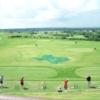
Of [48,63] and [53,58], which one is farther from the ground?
[53,58]

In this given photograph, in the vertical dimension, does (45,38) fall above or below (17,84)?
above

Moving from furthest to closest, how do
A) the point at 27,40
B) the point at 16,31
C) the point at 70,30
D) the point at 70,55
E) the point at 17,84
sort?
the point at 70,30 < the point at 16,31 < the point at 27,40 < the point at 70,55 < the point at 17,84

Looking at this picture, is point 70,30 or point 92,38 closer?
point 92,38

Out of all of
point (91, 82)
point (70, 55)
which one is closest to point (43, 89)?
point (91, 82)

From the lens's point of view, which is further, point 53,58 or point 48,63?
point 53,58

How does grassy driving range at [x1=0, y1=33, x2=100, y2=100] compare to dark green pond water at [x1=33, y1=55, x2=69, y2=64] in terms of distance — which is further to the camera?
dark green pond water at [x1=33, y1=55, x2=69, y2=64]

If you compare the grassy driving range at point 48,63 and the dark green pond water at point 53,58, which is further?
the dark green pond water at point 53,58

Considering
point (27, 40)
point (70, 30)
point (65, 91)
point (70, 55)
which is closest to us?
point (65, 91)

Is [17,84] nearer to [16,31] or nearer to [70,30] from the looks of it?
[16,31]
